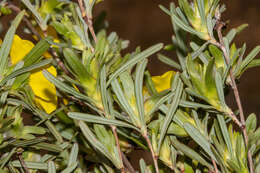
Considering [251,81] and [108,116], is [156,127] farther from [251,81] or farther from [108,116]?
[251,81]

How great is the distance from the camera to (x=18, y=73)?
0.41 metres

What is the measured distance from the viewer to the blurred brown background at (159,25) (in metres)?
2.69

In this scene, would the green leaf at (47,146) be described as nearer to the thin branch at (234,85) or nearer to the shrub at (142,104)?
the shrub at (142,104)

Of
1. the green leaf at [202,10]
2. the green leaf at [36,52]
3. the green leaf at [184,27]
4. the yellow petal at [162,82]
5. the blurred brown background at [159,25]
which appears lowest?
the blurred brown background at [159,25]

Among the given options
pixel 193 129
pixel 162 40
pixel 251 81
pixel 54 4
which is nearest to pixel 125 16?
pixel 162 40

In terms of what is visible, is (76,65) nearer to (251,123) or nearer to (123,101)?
(123,101)

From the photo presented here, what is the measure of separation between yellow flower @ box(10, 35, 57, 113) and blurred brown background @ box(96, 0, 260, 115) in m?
2.21

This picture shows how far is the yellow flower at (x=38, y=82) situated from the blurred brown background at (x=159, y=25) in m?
2.21

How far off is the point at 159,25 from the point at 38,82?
2491 millimetres

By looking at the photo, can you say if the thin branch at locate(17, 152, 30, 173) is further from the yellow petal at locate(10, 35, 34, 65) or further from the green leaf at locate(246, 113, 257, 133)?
the green leaf at locate(246, 113, 257, 133)

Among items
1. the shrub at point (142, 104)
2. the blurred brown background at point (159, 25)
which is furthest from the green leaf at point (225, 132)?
the blurred brown background at point (159, 25)

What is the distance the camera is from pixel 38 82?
0.50 m

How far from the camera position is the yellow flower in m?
0.50

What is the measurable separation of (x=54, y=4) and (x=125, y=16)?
252 centimetres
